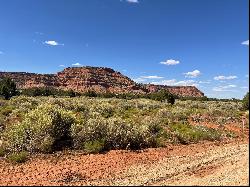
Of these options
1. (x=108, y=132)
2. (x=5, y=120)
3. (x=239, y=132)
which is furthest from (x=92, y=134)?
(x=239, y=132)

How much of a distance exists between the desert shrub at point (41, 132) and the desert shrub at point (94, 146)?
4.36 ft

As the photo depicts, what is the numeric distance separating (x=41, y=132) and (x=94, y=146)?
2.36 meters

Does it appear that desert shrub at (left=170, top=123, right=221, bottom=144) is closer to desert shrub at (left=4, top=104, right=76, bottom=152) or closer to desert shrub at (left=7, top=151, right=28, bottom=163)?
desert shrub at (left=4, top=104, right=76, bottom=152)

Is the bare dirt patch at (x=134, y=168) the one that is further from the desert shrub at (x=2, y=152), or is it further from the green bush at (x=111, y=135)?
the desert shrub at (x=2, y=152)

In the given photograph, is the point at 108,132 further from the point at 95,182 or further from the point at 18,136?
the point at 95,182

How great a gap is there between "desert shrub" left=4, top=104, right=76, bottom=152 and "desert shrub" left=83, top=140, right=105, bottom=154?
4.36 feet

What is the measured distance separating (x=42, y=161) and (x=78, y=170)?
2157 millimetres

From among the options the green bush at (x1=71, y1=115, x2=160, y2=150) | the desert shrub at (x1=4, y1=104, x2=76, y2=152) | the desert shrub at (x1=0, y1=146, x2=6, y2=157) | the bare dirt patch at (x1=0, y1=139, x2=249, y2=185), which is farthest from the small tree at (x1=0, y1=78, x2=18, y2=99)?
the bare dirt patch at (x1=0, y1=139, x2=249, y2=185)

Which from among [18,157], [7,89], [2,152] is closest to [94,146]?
[18,157]

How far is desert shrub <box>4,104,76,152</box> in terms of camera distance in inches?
634

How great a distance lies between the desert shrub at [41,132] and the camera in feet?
52.9

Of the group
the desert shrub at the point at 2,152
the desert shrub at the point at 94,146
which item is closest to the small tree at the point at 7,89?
the desert shrub at the point at 2,152

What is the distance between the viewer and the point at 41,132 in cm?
1670

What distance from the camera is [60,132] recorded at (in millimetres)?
17516
